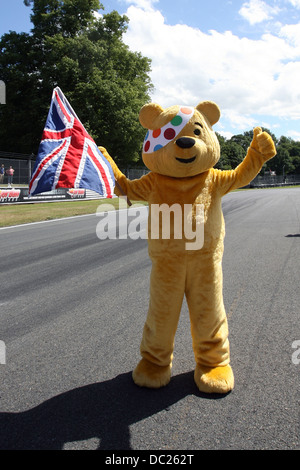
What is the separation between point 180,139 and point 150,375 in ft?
5.68

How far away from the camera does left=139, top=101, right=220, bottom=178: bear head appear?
2.61 meters

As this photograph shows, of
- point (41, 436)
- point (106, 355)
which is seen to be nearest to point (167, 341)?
point (106, 355)

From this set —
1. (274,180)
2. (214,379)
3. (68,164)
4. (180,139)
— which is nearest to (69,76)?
(68,164)

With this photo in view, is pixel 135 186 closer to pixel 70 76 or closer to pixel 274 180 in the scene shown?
pixel 70 76

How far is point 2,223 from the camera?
12.7m

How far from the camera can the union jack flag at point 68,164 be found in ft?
9.75

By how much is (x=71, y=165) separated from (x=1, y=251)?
5.69 metres

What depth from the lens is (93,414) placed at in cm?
246

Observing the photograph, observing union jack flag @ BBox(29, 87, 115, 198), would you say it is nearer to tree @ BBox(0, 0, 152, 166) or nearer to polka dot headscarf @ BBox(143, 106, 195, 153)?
polka dot headscarf @ BBox(143, 106, 195, 153)

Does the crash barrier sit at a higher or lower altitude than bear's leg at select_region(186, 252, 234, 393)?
higher

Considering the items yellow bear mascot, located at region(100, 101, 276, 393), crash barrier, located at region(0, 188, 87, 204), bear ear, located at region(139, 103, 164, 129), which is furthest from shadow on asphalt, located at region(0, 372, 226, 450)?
crash barrier, located at region(0, 188, 87, 204)

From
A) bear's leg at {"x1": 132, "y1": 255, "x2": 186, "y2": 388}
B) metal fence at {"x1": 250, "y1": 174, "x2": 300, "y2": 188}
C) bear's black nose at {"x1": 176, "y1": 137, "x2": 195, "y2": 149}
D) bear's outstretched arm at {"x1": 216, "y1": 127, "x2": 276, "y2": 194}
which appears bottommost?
bear's leg at {"x1": 132, "y1": 255, "x2": 186, "y2": 388}

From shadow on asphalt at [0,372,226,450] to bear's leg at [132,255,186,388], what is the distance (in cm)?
9

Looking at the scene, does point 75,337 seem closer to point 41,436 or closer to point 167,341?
point 167,341
